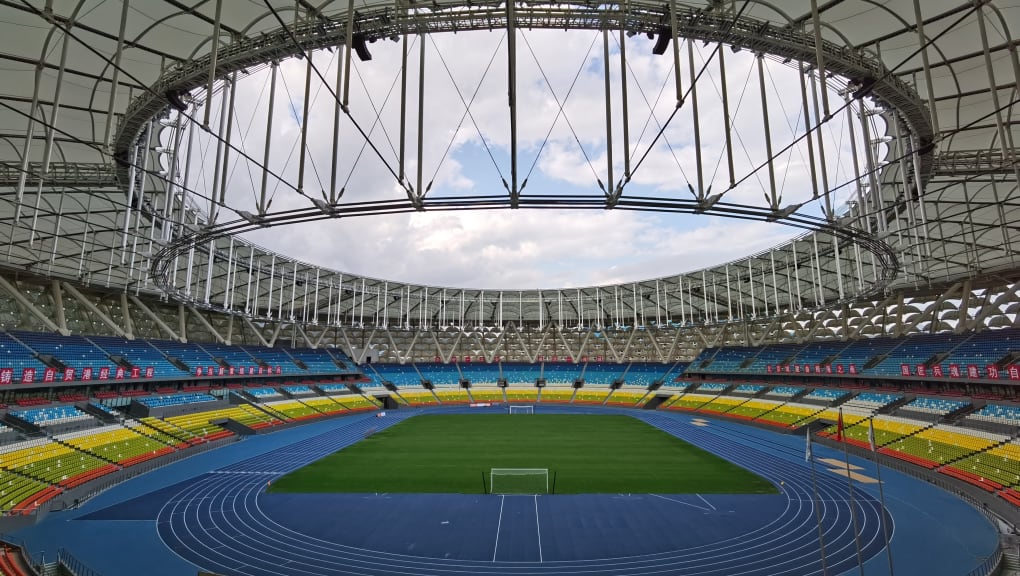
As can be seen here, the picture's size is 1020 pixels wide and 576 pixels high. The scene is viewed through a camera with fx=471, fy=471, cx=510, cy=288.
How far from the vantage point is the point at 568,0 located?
1173 cm

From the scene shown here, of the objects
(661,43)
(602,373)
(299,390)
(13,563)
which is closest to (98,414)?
(299,390)

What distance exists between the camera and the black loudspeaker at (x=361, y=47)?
504 inches

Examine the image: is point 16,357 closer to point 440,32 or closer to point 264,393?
point 264,393

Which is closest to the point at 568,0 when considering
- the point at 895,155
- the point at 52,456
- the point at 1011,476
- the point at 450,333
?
the point at 895,155

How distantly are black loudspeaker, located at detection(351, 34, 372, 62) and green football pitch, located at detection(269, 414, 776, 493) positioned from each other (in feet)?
60.4

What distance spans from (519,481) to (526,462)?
15.5 feet

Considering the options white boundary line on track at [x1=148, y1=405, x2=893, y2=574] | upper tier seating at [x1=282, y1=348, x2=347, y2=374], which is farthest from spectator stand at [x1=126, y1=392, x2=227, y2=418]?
white boundary line on track at [x1=148, y1=405, x2=893, y2=574]

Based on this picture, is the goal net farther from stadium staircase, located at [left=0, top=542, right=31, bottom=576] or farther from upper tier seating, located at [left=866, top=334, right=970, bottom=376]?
upper tier seating, located at [left=866, top=334, right=970, bottom=376]

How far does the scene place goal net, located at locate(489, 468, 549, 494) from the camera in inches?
878

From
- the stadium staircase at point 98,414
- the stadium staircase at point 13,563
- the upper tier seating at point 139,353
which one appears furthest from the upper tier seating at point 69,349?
the stadium staircase at point 13,563

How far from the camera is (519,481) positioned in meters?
23.6

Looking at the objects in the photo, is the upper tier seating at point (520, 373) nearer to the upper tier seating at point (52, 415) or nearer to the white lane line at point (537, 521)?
the white lane line at point (537, 521)

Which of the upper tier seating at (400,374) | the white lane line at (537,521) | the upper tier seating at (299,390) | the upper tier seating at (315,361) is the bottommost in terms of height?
the white lane line at (537,521)

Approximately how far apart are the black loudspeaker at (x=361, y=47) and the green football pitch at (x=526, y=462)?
724 inches
